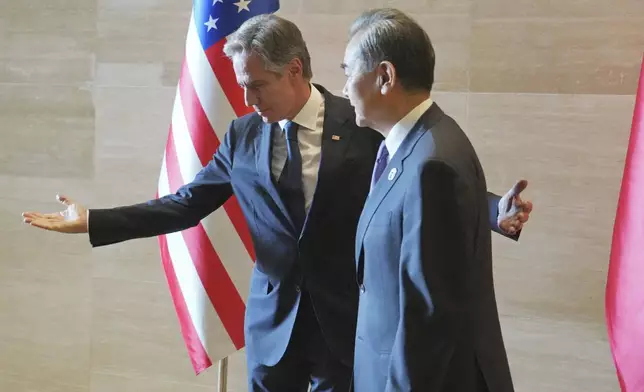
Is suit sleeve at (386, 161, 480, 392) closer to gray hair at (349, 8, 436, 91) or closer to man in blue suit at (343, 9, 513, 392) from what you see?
man in blue suit at (343, 9, 513, 392)

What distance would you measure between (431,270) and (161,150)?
1.62 metres

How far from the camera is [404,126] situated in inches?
46.6

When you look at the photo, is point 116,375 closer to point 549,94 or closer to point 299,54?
point 299,54

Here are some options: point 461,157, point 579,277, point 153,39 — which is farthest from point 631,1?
point 153,39

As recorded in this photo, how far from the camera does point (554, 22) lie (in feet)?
6.59

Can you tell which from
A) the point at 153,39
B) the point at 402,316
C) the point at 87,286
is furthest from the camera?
the point at 87,286

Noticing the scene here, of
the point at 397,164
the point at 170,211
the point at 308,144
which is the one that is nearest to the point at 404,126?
the point at 397,164

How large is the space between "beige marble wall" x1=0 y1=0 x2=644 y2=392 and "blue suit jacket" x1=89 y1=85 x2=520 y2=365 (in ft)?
2.35

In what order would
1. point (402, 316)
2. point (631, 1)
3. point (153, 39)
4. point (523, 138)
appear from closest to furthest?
point (402, 316)
point (631, 1)
point (523, 138)
point (153, 39)

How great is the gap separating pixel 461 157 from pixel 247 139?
63 cm

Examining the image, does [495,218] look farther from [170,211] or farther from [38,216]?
[38,216]

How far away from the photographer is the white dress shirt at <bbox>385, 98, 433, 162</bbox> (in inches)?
46.3

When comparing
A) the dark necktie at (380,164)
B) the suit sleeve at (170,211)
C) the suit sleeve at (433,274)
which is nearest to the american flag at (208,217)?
the suit sleeve at (170,211)

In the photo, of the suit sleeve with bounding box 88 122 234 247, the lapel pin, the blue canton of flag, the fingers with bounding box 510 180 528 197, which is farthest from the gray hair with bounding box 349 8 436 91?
the blue canton of flag
